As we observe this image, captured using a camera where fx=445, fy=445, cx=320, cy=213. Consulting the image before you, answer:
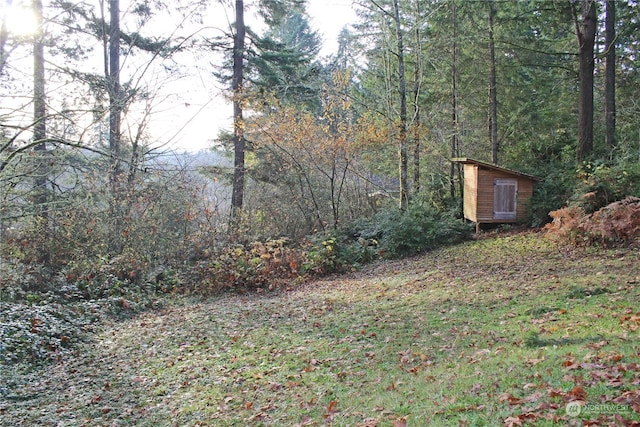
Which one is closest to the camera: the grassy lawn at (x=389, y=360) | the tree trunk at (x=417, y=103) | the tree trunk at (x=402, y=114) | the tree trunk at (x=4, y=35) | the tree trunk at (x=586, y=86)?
the grassy lawn at (x=389, y=360)

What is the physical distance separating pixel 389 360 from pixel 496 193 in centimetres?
924

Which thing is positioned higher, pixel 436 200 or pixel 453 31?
pixel 453 31

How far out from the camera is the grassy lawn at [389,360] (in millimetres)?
3705

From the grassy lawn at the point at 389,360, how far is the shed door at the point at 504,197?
13.8ft

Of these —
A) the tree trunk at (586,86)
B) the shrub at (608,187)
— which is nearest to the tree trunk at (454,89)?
the tree trunk at (586,86)

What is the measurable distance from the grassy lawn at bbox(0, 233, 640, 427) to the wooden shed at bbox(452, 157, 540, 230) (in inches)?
162

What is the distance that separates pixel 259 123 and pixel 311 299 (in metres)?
7.64

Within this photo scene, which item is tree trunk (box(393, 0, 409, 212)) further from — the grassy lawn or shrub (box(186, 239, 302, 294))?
the grassy lawn

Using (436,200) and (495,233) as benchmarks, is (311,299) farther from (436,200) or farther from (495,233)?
(436,200)

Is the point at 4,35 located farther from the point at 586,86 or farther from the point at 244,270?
the point at 586,86

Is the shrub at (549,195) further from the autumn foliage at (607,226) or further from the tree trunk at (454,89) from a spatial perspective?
the tree trunk at (454,89)

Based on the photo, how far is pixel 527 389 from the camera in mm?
3695

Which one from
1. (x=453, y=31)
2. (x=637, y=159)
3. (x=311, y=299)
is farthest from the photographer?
(x=453, y=31)

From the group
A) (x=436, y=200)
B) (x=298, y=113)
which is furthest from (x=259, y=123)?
(x=436, y=200)
